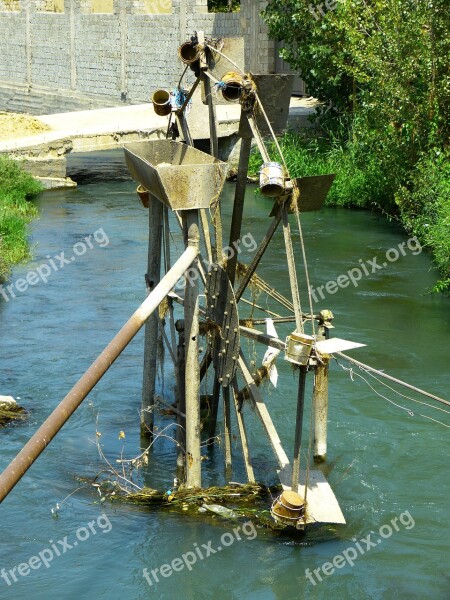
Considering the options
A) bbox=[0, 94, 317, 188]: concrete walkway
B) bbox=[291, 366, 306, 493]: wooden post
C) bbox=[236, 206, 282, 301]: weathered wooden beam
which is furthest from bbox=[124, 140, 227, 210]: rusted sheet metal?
bbox=[0, 94, 317, 188]: concrete walkway

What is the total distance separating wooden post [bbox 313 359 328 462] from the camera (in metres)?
6.51

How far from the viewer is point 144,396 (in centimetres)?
725

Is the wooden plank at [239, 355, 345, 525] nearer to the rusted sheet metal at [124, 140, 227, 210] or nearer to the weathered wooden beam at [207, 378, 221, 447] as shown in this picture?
the weathered wooden beam at [207, 378, 221, 447]

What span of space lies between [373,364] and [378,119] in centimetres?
541

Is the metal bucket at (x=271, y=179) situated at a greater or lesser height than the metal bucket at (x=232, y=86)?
lesser

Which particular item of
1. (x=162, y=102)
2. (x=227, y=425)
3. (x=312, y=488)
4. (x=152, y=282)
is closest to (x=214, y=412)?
(x=227, y=425)

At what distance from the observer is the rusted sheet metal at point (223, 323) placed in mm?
6053

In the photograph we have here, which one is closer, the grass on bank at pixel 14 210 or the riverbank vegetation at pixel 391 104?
the grass on bank at pixel 14 210

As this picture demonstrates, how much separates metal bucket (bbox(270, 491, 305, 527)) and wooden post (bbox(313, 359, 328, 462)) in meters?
0.74

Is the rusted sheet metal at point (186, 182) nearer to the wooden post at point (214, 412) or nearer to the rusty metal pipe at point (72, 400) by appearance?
the rusty metal pipe at point (72, 400)

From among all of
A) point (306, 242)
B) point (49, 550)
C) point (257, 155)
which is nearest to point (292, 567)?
point (49, 550)

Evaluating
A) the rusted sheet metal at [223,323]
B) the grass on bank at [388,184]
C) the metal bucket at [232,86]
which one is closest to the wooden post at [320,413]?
the rusted sheet metal at [223,323]

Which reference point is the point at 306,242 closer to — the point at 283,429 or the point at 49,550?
the point at 283,429

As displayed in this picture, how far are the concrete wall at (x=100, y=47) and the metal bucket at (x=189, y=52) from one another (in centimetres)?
1521
